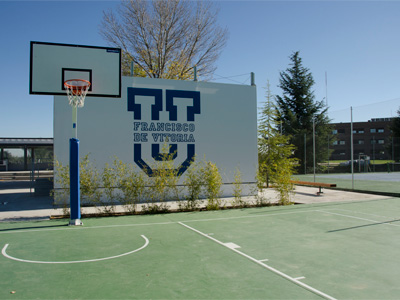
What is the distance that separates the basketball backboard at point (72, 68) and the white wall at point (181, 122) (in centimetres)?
302

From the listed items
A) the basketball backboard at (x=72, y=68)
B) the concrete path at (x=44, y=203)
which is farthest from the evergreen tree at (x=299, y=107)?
the basketball backboard at (x=72, y=68)

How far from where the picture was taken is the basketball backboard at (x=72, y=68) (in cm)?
978

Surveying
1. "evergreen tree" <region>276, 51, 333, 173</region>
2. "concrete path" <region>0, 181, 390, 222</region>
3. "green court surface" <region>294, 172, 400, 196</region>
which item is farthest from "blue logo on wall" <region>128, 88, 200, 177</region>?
"evergreen tree" <region>276, 51, 333, 173</region>

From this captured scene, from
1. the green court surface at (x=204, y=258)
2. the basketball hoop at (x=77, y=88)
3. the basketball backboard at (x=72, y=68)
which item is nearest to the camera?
the green court surface at (x=204, y=258)

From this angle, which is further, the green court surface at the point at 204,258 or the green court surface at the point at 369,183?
the green court surface at the point at 369,183

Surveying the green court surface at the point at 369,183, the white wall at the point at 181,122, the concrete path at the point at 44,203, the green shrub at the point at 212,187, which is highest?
the white wall at the point at 181,122

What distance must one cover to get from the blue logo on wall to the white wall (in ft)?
0.23

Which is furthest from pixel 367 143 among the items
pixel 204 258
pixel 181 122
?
pixel 204 258

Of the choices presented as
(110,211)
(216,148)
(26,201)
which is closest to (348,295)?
(110,211)

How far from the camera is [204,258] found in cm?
561

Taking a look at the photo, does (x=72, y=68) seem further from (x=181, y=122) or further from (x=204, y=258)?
(x=204, y=258)

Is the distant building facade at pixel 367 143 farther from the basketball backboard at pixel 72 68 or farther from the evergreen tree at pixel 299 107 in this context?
the basketball backboard at pixel 72 68

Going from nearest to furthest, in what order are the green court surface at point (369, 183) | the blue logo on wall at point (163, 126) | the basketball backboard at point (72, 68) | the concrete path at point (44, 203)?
1. the basketball backboard at point (72, 68)
2. the concrete path at point (44, 203)
3. the blue logo on wall at point (163, 126)
4. the green court surface at point (369, 183)

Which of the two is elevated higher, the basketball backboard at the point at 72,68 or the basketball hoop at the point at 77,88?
the basketball backboard at the point at 72,68
